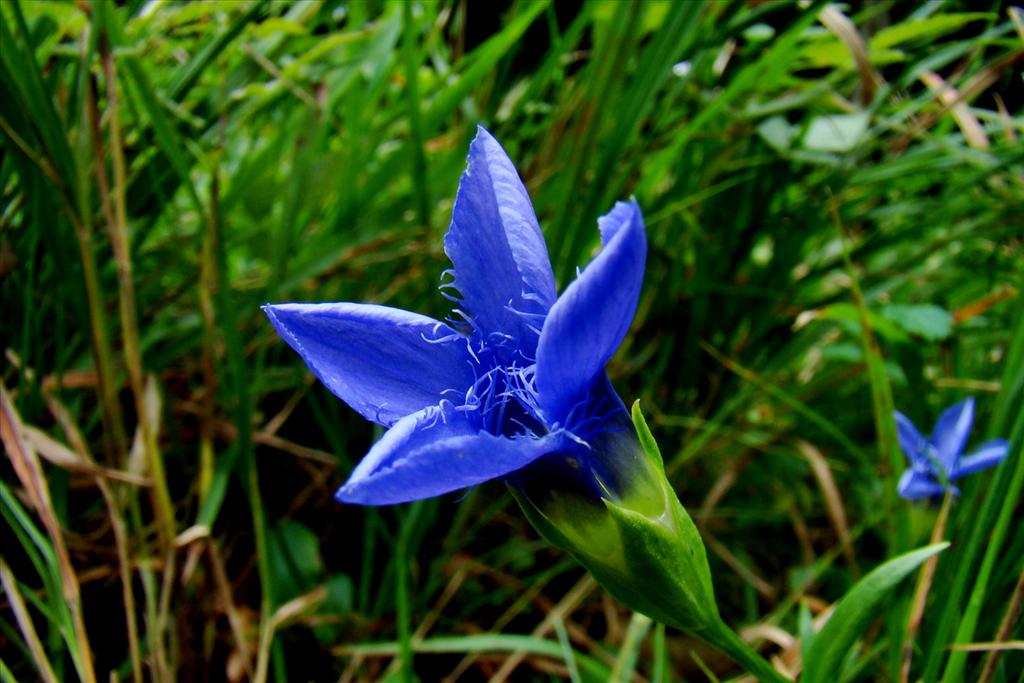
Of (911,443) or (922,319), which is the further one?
(922,319)

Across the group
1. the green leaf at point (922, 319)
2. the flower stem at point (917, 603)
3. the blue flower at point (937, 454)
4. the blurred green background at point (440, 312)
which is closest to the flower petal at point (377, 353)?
the blurred green background at point (440, 312)

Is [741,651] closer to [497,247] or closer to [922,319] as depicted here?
[497,247]

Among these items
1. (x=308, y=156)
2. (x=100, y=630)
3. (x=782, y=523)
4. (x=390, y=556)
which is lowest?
(x=782, y=523)

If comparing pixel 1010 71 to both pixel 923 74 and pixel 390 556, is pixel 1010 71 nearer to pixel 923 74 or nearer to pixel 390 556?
pixel 923 74

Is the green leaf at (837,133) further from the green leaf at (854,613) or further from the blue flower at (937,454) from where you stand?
the green leaf at (854,613)

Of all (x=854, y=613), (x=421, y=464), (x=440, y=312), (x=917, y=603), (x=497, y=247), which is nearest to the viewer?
(x=421, y=464)

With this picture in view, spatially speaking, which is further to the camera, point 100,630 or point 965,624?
point 100,630

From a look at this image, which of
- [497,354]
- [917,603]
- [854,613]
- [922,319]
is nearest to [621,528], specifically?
[497,354]

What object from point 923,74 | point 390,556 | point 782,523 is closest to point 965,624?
point 390,556
